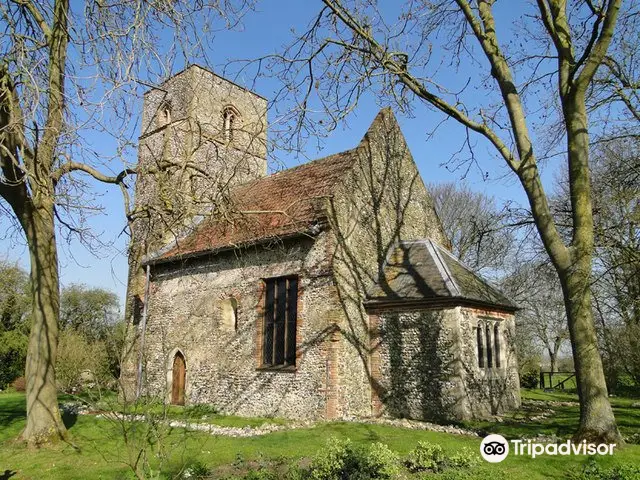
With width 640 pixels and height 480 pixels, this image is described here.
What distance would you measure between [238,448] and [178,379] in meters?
8.06

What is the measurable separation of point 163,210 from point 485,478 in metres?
6.68

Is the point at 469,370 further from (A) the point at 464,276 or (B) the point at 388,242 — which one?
(B) the point at 388,242

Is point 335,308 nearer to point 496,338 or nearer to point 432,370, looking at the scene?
point 432,370

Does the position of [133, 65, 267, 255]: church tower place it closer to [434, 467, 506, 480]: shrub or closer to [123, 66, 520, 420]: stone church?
[123, 66, 520, 420]: stone church

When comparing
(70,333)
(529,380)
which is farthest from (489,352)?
(70,333)

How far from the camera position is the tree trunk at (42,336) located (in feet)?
31.8

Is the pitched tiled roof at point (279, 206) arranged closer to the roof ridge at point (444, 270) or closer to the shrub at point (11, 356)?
the roof ridge at point (444, 270)

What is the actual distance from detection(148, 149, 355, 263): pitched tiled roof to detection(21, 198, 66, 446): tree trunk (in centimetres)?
388

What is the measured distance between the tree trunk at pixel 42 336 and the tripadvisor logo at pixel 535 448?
829 centimetres

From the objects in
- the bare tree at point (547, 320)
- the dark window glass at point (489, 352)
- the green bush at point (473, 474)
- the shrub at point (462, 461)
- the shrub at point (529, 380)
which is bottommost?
the shrub at point (529, 380)

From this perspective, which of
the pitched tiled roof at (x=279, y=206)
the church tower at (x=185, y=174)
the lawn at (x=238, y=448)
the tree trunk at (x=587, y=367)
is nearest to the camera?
the lawn at (x=238, y=448)

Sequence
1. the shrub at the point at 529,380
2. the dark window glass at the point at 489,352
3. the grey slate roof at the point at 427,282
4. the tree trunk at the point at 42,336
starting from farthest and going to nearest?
the shrub at the point at 529,380 < the dark window glass at the point at 489,352 < the grey slate roof at the point at 427,282 < the tree trunk at the point at 42,336

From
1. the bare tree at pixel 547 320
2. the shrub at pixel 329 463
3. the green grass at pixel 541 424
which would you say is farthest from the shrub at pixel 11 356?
the bare tree at pixel 547 320

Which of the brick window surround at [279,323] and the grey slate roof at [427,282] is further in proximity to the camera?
the brick window surround at [279,323]
